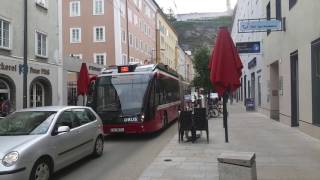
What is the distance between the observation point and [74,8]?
51.1m

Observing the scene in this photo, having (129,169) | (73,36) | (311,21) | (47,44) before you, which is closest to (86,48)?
(73,36)

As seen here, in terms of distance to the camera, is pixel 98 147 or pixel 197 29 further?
pixel 197 29

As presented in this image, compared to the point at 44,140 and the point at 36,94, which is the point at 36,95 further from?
the point at 44,140

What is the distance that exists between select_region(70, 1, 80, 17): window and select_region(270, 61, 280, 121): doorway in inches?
1226

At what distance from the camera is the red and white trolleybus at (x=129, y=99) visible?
16.2 metres

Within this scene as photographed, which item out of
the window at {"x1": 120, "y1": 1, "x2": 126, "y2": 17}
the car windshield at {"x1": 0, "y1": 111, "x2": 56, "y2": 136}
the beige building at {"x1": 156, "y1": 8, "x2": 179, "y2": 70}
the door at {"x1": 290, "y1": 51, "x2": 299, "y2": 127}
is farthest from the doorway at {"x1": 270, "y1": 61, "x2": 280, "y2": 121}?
the beige building at {"x1": 156, "y1": 8, "x2": 179, "y2": 70}

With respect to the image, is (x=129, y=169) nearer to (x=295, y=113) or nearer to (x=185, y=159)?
(x=185, y=159)

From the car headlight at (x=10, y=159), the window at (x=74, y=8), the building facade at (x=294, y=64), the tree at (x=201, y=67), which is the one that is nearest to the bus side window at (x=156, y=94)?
the building facade at (x=294, y=64)

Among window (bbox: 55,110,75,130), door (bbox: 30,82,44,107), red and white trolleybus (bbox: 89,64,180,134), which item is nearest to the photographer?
window (bbox: 55,110,75,130)

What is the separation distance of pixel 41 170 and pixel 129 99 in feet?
27.3

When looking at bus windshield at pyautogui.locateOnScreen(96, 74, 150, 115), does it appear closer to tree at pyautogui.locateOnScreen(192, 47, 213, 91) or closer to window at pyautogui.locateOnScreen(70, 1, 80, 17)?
window at pyautogui.locateOnScreen(70, 1, 80, 17)

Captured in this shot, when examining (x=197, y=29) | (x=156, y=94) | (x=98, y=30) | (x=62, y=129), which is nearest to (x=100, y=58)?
(x=98, y=30)

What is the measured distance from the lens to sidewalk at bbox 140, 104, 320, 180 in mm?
Result: 9062

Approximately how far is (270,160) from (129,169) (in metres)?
3.17
